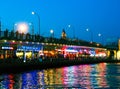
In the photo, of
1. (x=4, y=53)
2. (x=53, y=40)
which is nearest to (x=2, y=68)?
(x=4, y=53)

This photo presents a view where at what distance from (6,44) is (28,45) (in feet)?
59.1

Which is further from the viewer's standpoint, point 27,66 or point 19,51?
point 19,51

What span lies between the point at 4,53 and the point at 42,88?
69.7 meters

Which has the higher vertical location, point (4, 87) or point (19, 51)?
point (19, 51)

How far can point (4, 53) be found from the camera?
10269 cm

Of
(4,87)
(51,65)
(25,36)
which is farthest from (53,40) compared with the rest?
(4,87)

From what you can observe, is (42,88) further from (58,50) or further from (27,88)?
(58,50)

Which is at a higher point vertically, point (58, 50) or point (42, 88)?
point (58, 50)

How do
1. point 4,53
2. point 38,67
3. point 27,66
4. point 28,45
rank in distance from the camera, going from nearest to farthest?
point 27,66 < point 38,67 < point 4,53 < point 28,45

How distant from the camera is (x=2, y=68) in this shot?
201 feet

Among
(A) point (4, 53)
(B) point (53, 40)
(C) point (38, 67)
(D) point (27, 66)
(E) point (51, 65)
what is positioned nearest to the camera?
(D) point (27, 66)

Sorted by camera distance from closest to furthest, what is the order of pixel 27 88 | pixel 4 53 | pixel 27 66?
pixel 27 88, pixel 27 66, pixel 4 53

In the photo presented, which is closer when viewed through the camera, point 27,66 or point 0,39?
point 27,66

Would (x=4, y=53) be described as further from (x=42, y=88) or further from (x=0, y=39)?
(x=42, y=88)
